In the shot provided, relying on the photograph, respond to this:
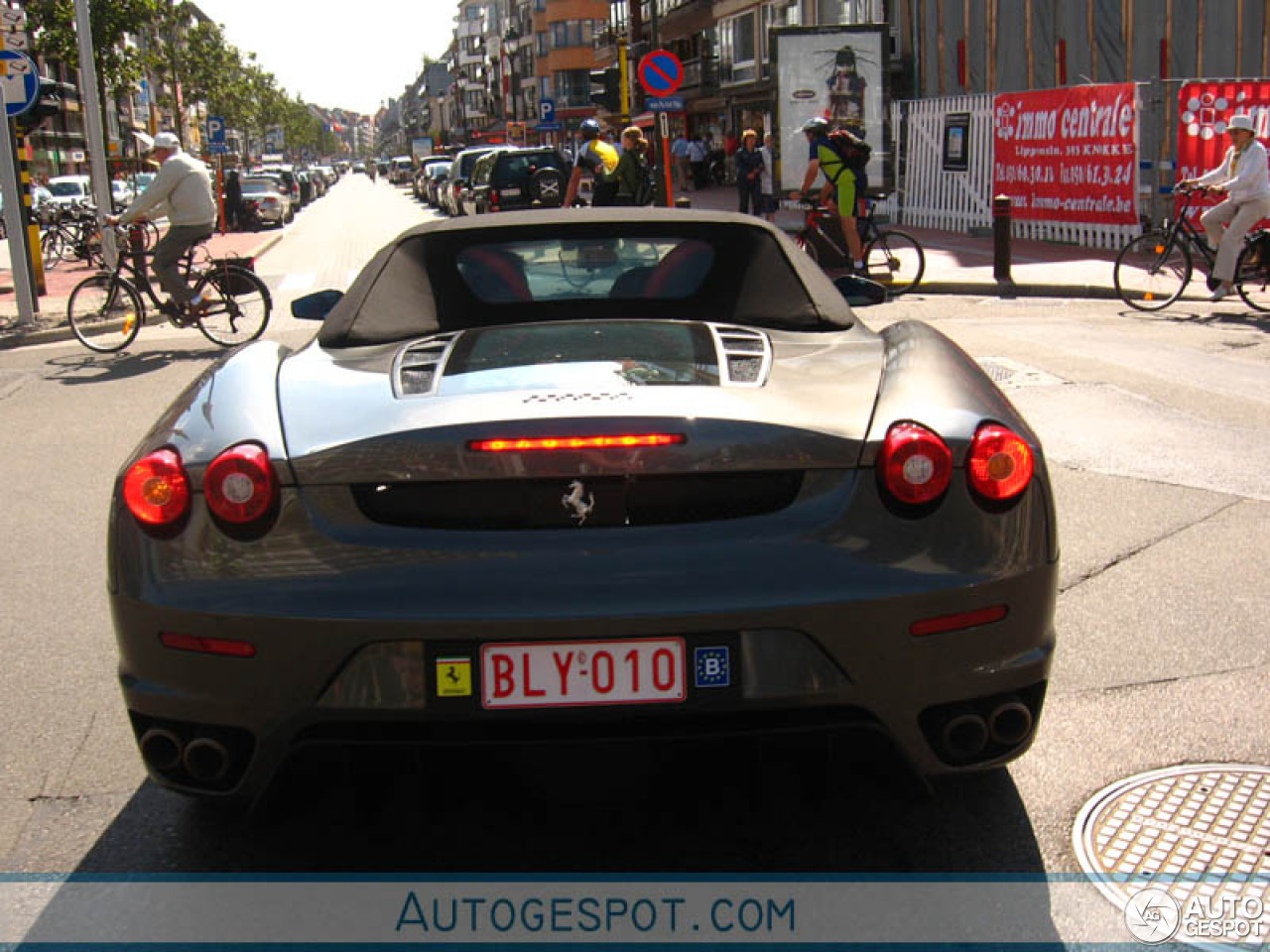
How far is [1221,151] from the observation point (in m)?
17.5

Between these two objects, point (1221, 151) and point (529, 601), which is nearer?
point (529, 601)

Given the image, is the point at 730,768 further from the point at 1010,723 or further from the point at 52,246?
the point at 52,246

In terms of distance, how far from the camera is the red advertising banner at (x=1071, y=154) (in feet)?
60.0

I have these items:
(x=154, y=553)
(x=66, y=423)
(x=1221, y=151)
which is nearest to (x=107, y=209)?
(x=66, y=423)

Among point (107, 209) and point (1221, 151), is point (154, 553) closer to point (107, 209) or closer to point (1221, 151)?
point (107, 209)

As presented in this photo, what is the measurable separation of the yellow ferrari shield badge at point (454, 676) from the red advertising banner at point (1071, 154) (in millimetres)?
17254

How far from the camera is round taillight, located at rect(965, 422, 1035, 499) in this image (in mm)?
2734

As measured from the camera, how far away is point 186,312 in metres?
12.6

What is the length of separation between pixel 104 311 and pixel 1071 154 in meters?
12.9

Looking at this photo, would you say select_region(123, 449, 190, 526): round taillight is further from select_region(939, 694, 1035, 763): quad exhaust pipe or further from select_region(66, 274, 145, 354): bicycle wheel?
select_region(66, 274, 145, 354): bicycle wheel

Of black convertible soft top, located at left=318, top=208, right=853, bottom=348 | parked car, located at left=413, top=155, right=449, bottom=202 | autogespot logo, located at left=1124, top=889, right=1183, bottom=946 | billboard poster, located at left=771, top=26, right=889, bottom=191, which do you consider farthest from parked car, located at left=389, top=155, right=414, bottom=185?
autogespot logo, located at left=1124, top=889, right=1183, bottom=946

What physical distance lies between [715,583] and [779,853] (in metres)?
0.75

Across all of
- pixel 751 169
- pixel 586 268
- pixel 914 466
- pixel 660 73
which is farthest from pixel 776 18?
pixel 914 466

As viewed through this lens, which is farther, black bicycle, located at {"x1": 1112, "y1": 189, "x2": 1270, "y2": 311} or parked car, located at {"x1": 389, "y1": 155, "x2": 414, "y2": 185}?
parked car, located at {"x1": 389, "y1": 155, "x2": 414, "y2": 185}
